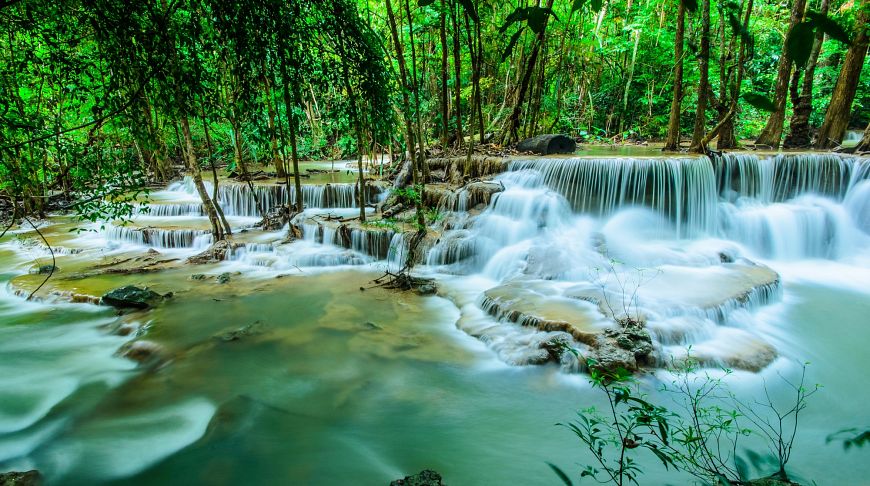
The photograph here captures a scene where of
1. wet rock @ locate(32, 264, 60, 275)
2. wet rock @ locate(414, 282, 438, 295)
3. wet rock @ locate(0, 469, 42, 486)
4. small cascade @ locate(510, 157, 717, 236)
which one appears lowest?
wet rock @ locate(0, 469, 42, 486)

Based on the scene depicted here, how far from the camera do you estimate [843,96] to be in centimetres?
1030

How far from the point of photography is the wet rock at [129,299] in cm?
665

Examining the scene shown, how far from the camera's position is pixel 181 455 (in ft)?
12.7

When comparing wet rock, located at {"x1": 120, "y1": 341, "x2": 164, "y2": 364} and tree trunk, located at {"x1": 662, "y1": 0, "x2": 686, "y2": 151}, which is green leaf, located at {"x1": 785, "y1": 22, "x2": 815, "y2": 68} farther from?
tree trunk, located at {"x1": 662, "y1": 0, "x2": 686, "y2": 151}

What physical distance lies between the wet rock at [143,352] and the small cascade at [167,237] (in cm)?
507

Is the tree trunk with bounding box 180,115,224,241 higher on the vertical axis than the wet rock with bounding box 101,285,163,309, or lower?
higher

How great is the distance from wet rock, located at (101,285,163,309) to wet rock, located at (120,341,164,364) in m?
1.25

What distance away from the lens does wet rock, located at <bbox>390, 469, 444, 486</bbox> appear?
324 centimetres

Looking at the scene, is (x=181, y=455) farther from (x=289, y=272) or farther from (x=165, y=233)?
(x=165, y=233)

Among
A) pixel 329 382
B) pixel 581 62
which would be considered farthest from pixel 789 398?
pixel 581 62

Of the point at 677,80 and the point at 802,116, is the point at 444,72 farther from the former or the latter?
the point at 802,116

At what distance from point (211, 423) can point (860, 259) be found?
10.9m

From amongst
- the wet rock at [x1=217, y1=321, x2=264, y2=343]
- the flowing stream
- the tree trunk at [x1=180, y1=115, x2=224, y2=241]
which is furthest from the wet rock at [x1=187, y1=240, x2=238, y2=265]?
the wet rock at [x1=217, y1=321, x2=264, y2=343]

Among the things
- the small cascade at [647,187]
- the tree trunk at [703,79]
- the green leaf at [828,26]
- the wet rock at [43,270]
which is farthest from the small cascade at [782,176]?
the wet rock at [43,270]
